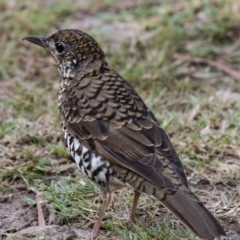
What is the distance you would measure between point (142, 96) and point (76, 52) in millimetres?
2097

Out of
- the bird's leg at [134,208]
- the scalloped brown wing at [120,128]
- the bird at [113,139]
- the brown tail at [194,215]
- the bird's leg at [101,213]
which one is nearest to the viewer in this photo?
the brown tail at [194,215]

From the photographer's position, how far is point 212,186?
6.43 meters

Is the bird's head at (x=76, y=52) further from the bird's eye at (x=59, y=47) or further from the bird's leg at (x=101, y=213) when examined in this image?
the bird's leg at (x=101, y=213)

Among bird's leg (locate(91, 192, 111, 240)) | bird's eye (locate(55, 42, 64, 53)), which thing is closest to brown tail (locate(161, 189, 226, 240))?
bird's leg (locate(91, 192, 111, 240))

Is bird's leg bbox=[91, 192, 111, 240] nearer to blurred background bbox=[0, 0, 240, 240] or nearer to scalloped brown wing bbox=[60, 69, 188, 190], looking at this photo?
blurred background bbox=[0, 0, 240, 240]

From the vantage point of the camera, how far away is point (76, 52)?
621 centimetres

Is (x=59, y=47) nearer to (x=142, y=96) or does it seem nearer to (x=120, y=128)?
(x=120, y=128)

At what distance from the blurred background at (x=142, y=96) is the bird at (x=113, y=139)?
43 cm

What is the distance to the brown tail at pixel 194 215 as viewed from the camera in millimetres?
4914

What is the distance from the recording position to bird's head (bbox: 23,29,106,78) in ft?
20.3

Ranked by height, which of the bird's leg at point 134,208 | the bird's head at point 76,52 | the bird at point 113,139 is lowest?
the bird's leg at point 134,208

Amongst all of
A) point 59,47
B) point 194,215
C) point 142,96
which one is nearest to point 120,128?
point 194,215

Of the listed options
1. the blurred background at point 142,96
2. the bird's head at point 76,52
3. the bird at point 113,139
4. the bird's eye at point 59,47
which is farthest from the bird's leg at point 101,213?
the bird's eye at point 59,47

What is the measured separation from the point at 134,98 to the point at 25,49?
358 centimetres
